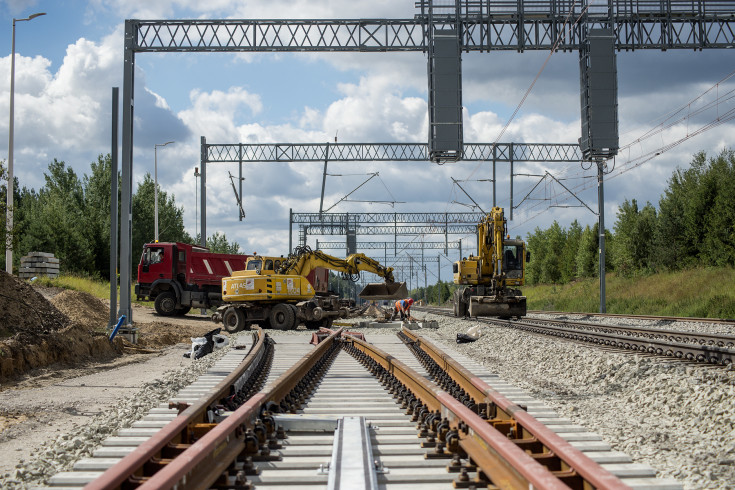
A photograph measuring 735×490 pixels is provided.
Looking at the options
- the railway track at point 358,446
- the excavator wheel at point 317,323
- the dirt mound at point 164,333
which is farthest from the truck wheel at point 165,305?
the railway track at point 358,446

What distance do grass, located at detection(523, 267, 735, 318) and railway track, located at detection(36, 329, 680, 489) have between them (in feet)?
72.7

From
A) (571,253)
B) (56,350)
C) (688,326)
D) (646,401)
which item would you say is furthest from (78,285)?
(571,253)

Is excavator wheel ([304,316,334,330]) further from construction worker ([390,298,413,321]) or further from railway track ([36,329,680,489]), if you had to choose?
railway track ([36,329,680,489])

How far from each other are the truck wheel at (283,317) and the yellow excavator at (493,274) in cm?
675

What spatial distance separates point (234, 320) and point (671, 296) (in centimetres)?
2276

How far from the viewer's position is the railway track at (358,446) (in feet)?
14.0

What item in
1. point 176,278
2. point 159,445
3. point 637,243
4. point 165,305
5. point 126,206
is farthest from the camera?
point 637,243

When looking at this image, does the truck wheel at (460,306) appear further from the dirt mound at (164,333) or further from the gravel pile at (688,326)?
the dirt mound at (164,333)

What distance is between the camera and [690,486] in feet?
16.2

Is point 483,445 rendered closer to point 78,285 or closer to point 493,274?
point 493,274

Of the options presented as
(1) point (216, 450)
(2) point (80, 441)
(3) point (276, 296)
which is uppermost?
(3) point (276, 296)

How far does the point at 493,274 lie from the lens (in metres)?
27.4

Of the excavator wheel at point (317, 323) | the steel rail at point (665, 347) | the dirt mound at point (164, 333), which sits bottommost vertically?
the dirt mound at point (164, 333)

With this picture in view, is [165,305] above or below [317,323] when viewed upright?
above
